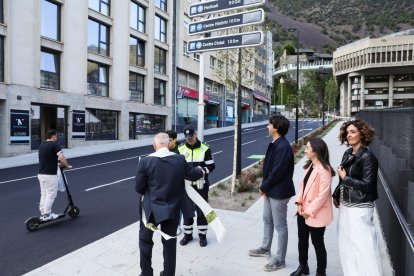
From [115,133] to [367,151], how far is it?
1042 inches

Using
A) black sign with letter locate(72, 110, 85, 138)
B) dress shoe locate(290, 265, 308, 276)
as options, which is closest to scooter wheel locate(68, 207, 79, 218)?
dress shoe locate(290, 265, 308, 276)

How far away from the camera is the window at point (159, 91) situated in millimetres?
33719

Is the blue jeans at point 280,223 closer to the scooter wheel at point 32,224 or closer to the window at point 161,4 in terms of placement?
the scooter wheel at point 32,224

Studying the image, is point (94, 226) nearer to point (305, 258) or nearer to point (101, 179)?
point (305, 258)

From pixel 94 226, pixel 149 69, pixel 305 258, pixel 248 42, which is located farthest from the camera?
pixel 149 69

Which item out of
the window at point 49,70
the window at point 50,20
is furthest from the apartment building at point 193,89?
the window at point 49,70

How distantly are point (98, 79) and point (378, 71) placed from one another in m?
84.7

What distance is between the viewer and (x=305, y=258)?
441 cm

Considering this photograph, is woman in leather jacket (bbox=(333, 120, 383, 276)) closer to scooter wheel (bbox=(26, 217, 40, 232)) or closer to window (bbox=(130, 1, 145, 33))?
scooter wheel (bbox=(26, 217, 40, 232))

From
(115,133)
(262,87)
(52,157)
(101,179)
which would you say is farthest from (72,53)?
(262,87)

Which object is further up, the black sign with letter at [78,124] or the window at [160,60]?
the window at [160,60]

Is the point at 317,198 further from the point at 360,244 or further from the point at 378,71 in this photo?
the point at 378,71

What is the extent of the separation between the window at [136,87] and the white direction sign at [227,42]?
75.6 feet

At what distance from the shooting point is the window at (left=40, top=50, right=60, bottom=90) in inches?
852
